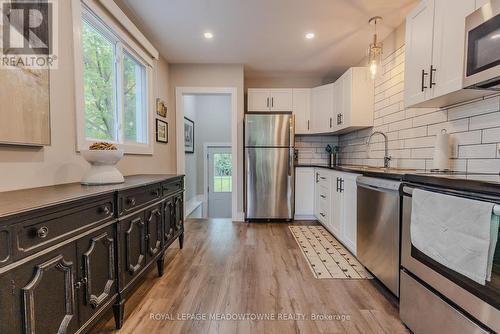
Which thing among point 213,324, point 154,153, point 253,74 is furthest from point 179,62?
point 213,324

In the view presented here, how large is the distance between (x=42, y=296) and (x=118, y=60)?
7.47 feet

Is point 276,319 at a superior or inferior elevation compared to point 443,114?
inferior

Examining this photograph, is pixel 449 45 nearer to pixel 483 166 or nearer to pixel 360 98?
pixel 483 166

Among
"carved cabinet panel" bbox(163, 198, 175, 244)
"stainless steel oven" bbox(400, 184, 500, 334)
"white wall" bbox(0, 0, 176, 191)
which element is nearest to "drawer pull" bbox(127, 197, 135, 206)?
"white wall" bbox(0, 0, 176, 191)

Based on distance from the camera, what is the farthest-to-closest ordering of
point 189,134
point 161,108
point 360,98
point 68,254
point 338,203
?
point 189,134
point 161,108
point 360,98
point 338,203
point 68,254

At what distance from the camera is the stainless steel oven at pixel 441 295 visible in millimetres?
1017

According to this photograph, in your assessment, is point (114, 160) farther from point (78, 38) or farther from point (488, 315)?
point (488, 315)

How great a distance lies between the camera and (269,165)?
12.8ft

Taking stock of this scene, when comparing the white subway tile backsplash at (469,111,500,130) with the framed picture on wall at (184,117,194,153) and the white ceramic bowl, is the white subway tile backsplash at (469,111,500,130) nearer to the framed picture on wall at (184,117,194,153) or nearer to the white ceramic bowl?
the white ceramic bowl

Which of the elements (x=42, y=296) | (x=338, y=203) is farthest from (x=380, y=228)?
(x=42, y=296)

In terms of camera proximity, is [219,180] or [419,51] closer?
[419,51]

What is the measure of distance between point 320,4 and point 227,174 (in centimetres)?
464

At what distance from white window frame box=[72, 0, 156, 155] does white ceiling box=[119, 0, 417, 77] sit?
305 millimetres

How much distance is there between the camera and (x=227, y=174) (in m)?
6.45
